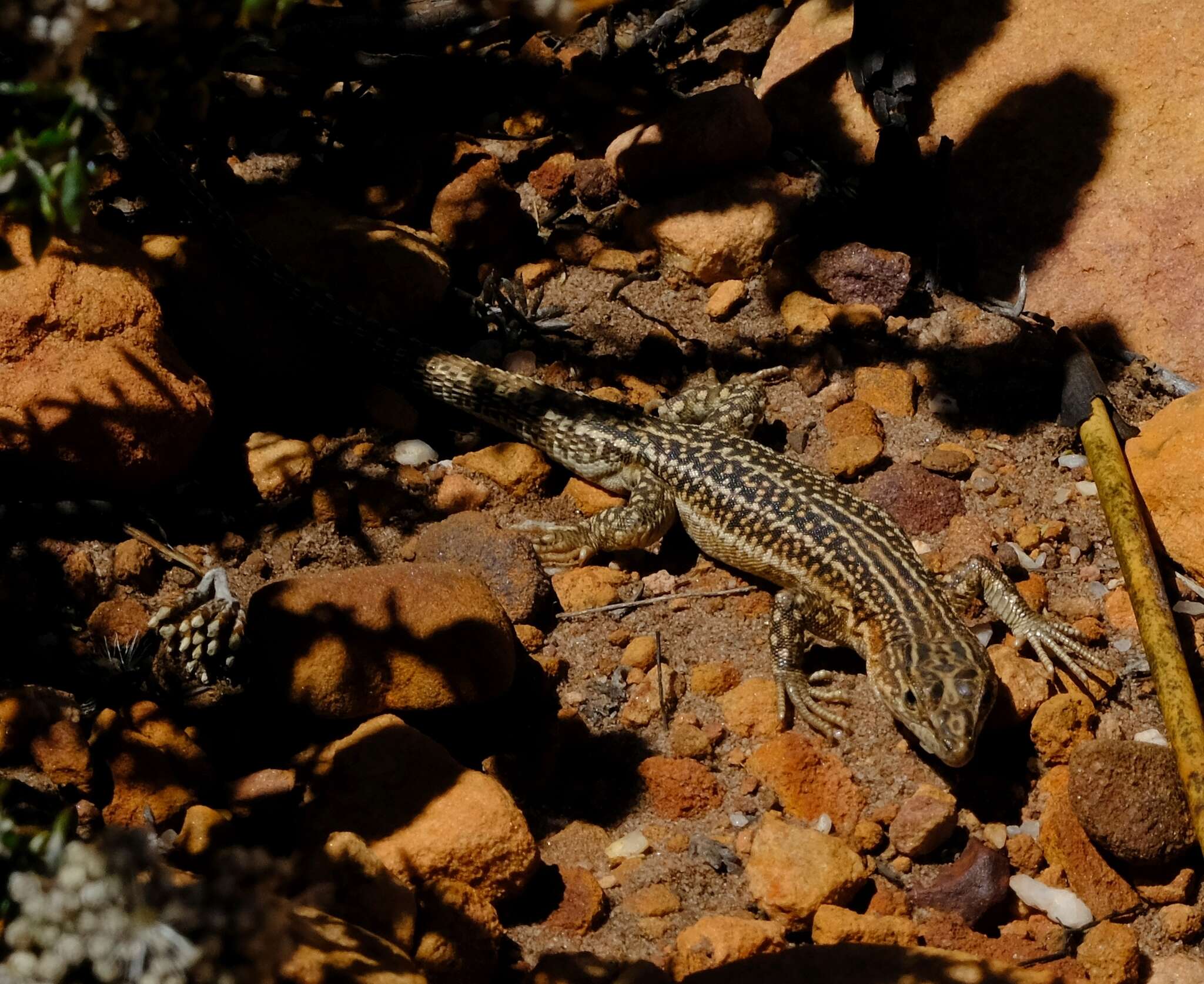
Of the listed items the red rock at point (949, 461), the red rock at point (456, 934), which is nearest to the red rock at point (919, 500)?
the red rock at point (949, 461)

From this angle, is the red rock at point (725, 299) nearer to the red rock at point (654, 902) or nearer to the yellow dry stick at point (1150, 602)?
the yellow dry stick at point (1150, 602)

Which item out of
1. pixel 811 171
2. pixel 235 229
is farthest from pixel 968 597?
pixel 235 229

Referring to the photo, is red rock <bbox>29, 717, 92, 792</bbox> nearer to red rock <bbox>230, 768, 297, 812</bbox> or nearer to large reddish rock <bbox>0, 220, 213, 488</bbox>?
red rock <bbox>230, 768, 297, 812</bbox>

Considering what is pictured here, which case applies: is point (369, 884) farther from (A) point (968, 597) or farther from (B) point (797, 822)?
(A) point (968, 597)

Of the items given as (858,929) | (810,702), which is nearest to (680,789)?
(810,702)

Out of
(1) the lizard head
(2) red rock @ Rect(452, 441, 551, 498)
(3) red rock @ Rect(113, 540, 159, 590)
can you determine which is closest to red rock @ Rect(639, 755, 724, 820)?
(1) the lizard head

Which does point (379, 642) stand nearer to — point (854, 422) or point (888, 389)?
point (854, 422)
